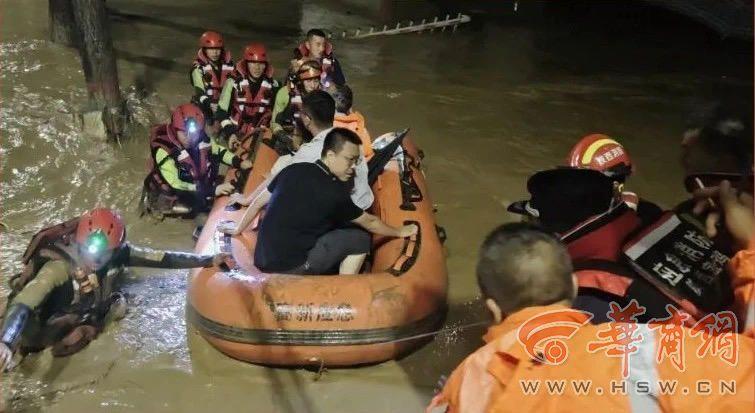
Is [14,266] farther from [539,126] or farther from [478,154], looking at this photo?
[539,126]

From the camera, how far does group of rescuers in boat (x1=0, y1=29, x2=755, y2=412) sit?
1.40 metres

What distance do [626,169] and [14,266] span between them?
341 cm

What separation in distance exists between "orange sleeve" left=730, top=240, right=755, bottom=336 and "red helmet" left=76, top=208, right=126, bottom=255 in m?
2.62

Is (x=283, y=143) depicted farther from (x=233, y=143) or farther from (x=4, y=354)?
(x=4, y=354)

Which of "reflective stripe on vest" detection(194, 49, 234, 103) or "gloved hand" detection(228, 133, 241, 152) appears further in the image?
"reflective stripe on vest" detection(194, 49, 234, 103)

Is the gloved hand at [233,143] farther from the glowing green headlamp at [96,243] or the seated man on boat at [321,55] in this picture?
the glowing green headlamp at [96,243]

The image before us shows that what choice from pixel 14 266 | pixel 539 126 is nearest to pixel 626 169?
pixel 14 266

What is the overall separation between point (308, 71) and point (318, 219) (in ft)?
6.61

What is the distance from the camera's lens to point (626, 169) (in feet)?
8.73

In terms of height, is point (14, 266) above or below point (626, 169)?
below

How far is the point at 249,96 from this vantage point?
17.8 feet

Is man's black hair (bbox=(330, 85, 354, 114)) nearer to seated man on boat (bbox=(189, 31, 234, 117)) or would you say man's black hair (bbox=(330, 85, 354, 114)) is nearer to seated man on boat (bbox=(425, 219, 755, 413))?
seated man on boat (bbox=(189, 31, 234, 117))

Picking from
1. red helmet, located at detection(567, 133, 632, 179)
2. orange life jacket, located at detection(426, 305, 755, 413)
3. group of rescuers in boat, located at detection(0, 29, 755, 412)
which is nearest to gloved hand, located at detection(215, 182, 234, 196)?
group of rescuers in boat, located at detection(0, 29, 755, 412)

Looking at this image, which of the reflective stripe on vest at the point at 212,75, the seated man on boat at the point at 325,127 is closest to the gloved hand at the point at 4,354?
the seated man on boat at the point at 325,127
